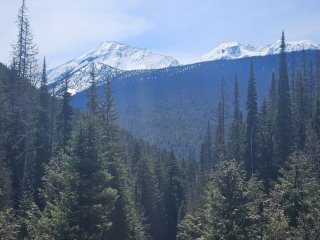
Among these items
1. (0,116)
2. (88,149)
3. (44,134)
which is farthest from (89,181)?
(44,134)

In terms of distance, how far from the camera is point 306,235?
22.0 meters

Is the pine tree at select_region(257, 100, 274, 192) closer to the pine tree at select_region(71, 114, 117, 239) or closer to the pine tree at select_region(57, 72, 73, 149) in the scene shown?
the pine tree at select_region(57, 72, 73, 149)

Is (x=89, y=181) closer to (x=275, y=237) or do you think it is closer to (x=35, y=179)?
(x=275, y=237)

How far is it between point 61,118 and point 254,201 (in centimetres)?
3224

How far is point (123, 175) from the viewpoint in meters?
39.7

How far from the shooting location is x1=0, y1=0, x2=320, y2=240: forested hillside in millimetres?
23328

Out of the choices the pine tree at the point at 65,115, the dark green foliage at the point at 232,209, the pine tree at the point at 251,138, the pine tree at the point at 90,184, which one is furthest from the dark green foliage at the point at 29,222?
the pine tree at the point at 251,138

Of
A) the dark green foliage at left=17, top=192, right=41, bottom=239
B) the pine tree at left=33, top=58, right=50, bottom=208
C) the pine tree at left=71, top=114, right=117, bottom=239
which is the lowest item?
the dark green foliage at left=17, top=192, right=41, bottom=239

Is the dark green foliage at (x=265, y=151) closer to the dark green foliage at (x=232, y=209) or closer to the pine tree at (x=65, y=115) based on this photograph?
the pine tree at (x=65, y=115)

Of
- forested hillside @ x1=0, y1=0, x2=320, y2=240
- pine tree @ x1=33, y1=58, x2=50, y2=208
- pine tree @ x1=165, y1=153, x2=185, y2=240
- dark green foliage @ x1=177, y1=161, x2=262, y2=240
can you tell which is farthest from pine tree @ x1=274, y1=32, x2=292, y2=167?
dark green foliage @ x1=177, y1=161, x2=262, y2=240

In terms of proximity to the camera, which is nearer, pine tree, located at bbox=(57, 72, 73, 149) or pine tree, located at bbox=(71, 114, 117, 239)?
pine tree, located at bbox=(71, 114, 117, 239)

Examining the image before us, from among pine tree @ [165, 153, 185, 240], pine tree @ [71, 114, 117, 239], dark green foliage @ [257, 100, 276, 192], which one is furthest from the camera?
pine tree @ [165, 153, 185, 240]

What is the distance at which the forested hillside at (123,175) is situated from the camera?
23328mm

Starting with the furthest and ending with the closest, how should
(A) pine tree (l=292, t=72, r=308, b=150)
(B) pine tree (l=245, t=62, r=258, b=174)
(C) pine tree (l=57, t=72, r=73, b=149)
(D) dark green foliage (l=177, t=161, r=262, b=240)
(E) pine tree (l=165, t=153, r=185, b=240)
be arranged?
(E) pine tree (l=165, t=153, r=185, b=240), (B) pine tree (l=245, t=62, r=258, b=174), (A) pine tree (l=292, t=72, r=308, b=150), (C) pine tree (l=57, t=72, r=73, b=149), (D) dark green foliage (l=177, t=161, r=262, b=240)
